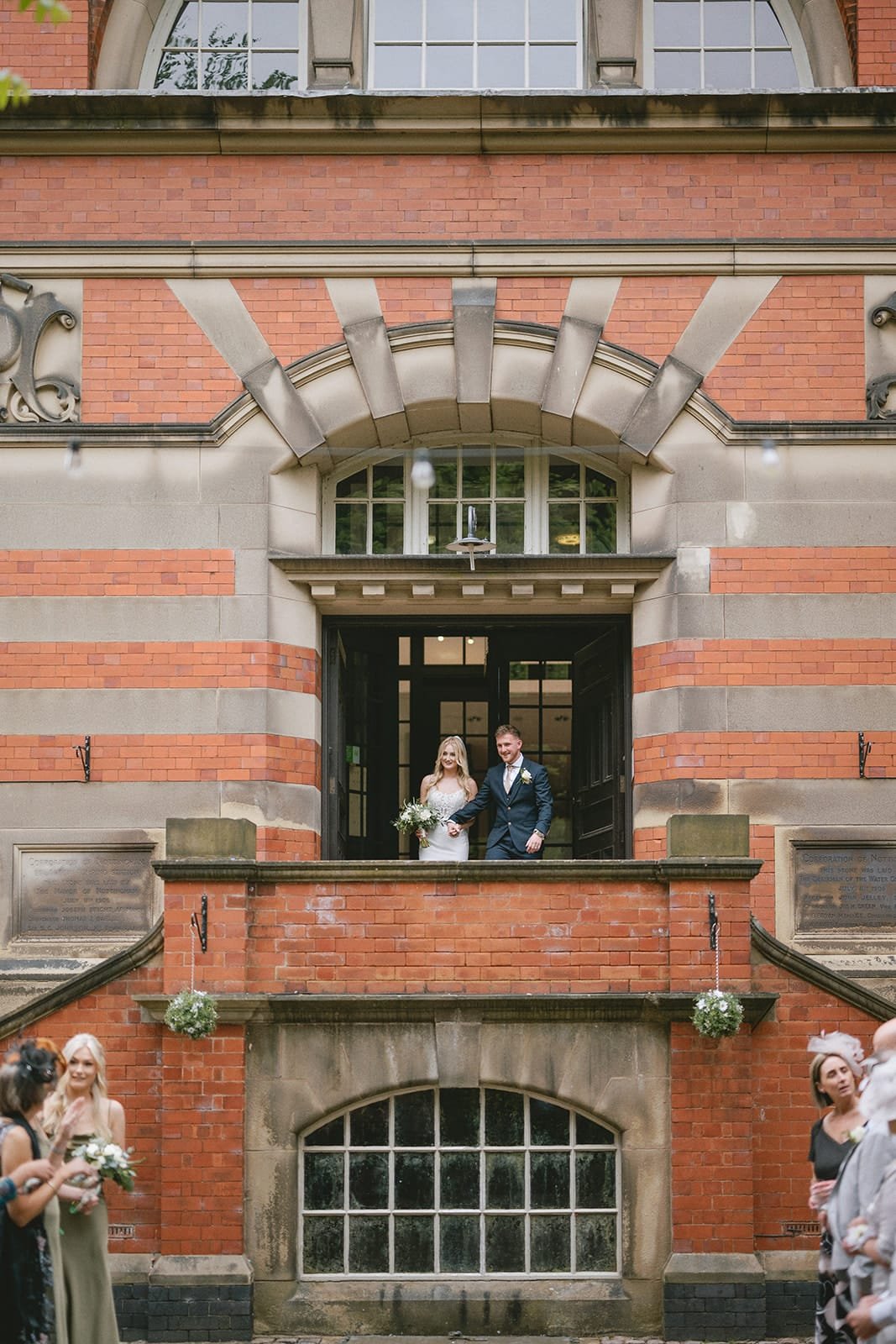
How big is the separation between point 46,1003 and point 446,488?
5501 millimetres

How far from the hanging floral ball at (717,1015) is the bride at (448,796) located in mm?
2954

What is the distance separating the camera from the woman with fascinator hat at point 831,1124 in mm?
7465

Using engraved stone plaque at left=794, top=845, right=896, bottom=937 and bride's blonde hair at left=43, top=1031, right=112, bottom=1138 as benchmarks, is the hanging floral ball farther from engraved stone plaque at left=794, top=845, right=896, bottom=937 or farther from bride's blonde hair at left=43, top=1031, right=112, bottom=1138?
bride's blonde hair at left=43, top=1031, right=112, bottom=1138

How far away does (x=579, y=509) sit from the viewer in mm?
14031

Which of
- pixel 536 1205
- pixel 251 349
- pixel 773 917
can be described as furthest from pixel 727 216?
pixel 536 1205

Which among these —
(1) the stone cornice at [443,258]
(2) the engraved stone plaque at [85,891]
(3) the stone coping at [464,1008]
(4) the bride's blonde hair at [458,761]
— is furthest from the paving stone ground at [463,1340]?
(1) the stone cornice at [443,258]

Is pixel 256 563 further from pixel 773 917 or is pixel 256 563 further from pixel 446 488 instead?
pixel 773 917

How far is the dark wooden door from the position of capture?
45.1ft

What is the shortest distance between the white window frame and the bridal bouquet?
20.1ft

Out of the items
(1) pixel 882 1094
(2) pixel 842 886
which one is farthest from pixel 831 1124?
(2) pixel 842 886

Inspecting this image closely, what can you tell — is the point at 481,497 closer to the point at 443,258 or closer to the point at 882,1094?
the point at 443,258

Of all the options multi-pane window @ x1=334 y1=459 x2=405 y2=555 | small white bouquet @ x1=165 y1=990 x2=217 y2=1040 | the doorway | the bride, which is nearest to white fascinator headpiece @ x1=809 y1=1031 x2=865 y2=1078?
small white bouquet @ x1=165 y1=990 x2=217 y2=1040

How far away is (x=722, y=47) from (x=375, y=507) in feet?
15.8

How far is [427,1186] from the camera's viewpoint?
10562 millimetres
